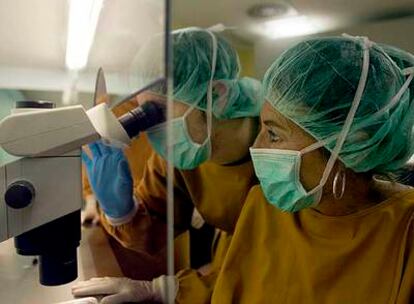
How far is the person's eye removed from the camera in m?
0.88

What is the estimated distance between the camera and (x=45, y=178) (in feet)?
2.11

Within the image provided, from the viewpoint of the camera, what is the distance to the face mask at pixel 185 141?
109 cm

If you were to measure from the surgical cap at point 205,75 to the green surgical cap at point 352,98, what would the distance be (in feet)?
0.89

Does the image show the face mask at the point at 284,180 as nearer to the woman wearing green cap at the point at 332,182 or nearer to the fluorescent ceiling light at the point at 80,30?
the woman wearing green cap at the point at 332,182

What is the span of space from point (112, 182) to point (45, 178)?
510mm

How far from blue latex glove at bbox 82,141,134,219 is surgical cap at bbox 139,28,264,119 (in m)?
0.25

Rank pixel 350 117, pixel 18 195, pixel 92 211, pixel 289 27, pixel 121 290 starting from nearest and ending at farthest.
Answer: pixel 18 195 < pixel 350 117 < pixel 121 290 < pixel 289 27 < pixel 92 211

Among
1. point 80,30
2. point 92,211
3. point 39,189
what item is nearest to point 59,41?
point 80,30

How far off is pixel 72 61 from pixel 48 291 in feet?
2.56

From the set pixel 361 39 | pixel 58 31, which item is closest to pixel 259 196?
pixel 361 39

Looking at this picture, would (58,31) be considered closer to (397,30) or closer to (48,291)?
A: (48,291)

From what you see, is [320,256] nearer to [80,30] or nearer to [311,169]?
[311,169]

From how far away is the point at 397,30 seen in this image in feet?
2.89

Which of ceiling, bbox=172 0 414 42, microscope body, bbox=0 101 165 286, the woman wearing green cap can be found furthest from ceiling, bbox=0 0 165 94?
the woman wearing green cap
